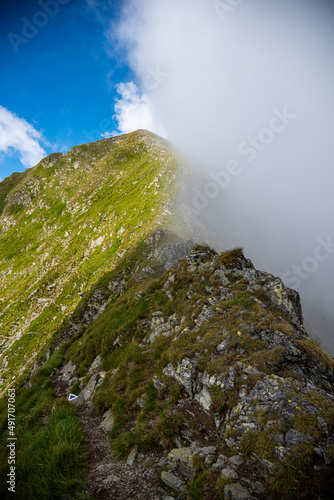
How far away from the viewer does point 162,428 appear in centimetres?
802

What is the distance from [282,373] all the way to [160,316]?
9272 mm

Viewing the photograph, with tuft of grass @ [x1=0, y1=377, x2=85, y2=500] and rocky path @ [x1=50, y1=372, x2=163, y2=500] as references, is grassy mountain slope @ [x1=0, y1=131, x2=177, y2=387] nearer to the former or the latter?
tuft of grass @ [x1=0, y1=377, x2=85, y2=500]

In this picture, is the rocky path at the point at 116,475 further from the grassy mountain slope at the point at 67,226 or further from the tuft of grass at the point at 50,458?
the grassy mountain slope at the point at 67,226

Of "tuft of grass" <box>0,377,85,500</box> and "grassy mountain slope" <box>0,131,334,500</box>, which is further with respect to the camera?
"tuft of grass" <box>0,377,85,500</box>

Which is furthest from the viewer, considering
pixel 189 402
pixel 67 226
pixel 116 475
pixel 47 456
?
pixel 67 226

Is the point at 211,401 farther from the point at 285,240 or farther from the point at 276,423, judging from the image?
the point at 285,240

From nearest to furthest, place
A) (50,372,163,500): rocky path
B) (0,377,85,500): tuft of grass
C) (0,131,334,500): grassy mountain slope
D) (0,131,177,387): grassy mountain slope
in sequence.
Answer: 1. (0,131,334,500): grassy mountain slope
2. (50,372,163,500): rocky path
3. (0,377,85,500): tuft of grass
4. (0,131,177,387): grassy mountain slope

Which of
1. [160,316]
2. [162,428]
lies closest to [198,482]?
[162,428]

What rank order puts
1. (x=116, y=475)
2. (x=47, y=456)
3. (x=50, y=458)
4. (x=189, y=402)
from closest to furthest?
(x=116, y=475), (x=50, y=458), (x=47, y=456), (x=189, y=402)

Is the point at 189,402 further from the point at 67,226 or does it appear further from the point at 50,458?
the point at 67,226

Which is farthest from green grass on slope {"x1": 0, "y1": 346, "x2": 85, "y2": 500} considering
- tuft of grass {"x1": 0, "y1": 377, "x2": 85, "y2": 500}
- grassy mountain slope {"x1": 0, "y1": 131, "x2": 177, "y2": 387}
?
grassy mountain slope {"x1": 0, "y1": 131, "x2": 177, "y2": 387}

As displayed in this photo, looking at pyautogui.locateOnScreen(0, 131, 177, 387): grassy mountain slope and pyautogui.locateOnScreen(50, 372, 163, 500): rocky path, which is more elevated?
pyautogui.locateOnScreen(0, 131, 177, 387): grassy mountain slope

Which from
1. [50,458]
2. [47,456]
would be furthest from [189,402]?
[47,456]


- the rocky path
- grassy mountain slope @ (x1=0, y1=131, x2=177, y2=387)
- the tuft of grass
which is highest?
grassy mountain slope @ (x1=0, y1=131, x2=177, y2=387)
